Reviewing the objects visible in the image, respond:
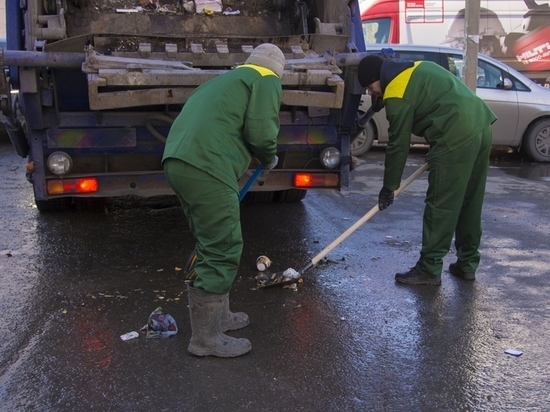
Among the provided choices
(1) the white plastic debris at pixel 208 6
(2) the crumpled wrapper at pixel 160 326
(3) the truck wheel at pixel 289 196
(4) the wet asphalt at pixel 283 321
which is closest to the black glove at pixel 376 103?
(4) the wet asphalt at pixel 283 321

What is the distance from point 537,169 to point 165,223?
6159mm

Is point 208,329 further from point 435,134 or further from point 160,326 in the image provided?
point 435,134

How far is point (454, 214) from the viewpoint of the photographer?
4574mm

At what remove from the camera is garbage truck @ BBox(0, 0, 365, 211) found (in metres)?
4.29

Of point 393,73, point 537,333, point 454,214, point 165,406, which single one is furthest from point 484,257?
point 165,406

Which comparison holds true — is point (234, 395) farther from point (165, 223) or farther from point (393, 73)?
point (165, 223)

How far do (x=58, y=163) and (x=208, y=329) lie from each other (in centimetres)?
202

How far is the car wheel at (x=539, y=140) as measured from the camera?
10422mm

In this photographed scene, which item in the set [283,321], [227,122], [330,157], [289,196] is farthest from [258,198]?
[227,122]

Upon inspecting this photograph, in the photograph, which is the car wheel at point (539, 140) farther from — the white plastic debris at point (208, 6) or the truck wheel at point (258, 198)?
the white plastic debris at point (208, 6)

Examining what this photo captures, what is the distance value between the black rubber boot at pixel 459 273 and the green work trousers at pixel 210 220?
209 cm

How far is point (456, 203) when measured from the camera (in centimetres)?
455

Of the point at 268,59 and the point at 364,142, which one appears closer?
the point at 268,59

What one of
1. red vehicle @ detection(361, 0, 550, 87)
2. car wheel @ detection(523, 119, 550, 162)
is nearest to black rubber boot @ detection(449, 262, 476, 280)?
car wheel @ detection(523, 119, 550, 162)
